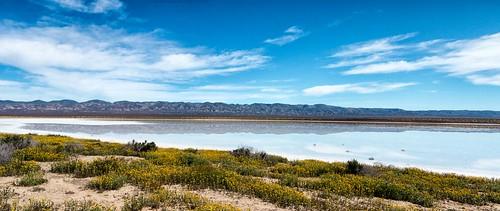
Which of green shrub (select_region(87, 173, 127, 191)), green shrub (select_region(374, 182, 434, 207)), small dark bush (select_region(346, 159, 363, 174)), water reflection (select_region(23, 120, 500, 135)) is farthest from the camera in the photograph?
water reflection (select_region(23, 120, 500, 135))

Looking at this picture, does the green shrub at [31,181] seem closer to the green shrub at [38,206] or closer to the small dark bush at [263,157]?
the green shrub at [38,206]

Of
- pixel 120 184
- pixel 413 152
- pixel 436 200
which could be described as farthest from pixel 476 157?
pixel 120 184

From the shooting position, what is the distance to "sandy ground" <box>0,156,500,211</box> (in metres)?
10.6

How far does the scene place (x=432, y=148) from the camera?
3219 cm

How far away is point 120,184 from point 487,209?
10487 millimetres

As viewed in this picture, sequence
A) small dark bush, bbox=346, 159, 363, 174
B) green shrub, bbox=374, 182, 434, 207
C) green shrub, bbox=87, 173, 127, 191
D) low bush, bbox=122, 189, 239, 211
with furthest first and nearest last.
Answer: small dark bush, bbox=346, 159, 363, 174, green shrub, bbox=374, 182, 434, 207, green shrub, bbox=87, 173, 127, 191, low bush, bbox=122, 189, 239, 211

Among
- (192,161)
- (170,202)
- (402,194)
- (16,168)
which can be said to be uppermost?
(16,168)

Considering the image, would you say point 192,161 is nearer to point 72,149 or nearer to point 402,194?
point 72,149

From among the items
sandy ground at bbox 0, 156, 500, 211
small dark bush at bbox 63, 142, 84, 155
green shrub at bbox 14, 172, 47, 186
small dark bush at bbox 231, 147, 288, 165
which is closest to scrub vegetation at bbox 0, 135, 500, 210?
green shrub at bbox 14, 172, 47, 186

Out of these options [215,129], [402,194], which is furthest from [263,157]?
[215,129]

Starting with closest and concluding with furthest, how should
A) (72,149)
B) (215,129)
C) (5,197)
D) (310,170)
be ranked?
(5,197), (310,170), (72,149), (215,129)

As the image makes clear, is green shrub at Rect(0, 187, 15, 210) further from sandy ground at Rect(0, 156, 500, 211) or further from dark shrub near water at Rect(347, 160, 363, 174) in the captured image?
dark shrub near water at Rect(347, 160, 363, 174)

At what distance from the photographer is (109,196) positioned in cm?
1107

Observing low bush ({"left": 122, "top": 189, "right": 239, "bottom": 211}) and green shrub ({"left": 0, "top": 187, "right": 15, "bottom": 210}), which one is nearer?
green shrub ({"left": 0, "top": 187, "right": 15, "bottom": 210})
